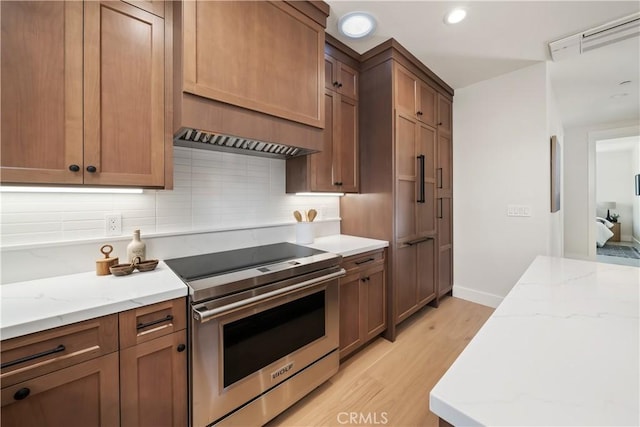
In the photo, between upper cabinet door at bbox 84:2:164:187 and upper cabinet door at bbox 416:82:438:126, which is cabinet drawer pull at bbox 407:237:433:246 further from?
upper cabinet door at bbox 84:2:164:187

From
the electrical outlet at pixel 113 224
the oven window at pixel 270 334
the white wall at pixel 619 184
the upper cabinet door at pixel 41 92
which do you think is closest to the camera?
the upper cabinet door at pixel 41 92

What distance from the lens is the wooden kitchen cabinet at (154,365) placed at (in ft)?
3.32

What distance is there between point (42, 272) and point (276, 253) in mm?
1179

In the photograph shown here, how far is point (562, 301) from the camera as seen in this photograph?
981mm

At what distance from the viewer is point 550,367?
60cm

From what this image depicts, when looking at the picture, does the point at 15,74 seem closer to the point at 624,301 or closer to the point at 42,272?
the point at 42,272

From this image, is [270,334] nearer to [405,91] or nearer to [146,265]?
[146,265]

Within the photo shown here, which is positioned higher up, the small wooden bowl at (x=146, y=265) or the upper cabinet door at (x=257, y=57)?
the upper cabinet door at (x=257, y=57)

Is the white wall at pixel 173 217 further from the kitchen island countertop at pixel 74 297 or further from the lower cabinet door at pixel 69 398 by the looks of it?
the lower cabinet door at pixel 69 398

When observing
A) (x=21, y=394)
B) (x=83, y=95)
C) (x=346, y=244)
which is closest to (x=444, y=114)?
(x=346, y=244)

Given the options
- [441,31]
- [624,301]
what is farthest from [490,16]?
[624,301]

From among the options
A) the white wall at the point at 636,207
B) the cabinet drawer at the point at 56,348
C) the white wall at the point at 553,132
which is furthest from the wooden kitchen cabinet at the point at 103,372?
the white wall at the point at 636,207

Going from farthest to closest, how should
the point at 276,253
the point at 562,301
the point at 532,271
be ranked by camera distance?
the point at 276,253, the point at 532,271, the point at 562,301

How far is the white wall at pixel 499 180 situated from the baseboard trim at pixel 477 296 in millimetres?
10
